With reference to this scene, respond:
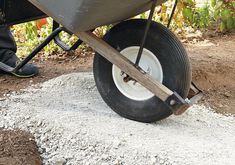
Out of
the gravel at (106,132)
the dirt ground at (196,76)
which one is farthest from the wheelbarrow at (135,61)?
the dirt ground at (196,76)

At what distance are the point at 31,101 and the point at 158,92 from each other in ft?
2.37

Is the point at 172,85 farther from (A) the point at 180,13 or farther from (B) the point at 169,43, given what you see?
(A) the point at 180,13

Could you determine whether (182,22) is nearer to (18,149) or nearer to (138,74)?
(138,74)

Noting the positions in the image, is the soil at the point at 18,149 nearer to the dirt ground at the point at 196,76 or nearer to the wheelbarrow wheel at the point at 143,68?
the dirt ground at the point at 196,76

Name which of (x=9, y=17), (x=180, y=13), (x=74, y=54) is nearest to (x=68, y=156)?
(x=9, y=17)

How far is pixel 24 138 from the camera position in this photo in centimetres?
203

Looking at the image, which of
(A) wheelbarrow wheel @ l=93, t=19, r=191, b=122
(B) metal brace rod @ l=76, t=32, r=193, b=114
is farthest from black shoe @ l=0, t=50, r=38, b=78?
(B) metal brace rod @ l=76, t=32, r=193, b=114

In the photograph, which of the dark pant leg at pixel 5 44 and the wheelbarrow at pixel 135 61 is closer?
the wheelbarrow at pixel 135 61

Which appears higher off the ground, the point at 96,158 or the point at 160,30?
the point at 160,30

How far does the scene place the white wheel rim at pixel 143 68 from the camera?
2.21 metres

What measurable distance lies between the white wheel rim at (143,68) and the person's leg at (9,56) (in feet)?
2.54

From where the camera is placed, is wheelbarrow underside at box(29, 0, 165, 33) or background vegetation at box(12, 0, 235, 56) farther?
background vegetation at box(12, 0, 235, 56)

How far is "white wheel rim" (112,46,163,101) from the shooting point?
2205mm

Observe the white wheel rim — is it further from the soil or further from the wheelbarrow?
the soil
